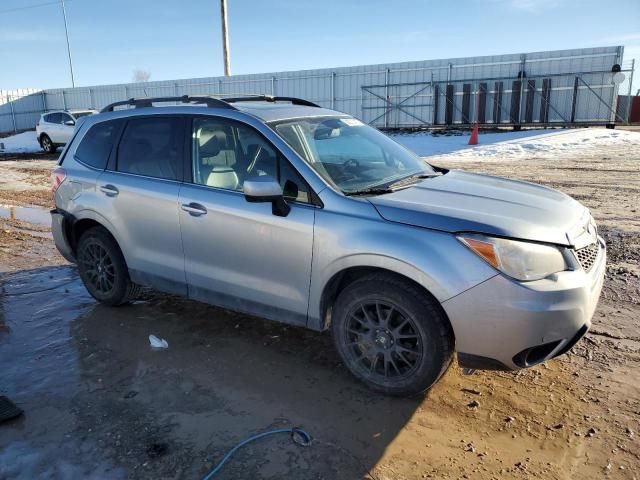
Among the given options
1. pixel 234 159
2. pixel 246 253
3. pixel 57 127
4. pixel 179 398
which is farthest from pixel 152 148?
pixel 57 127

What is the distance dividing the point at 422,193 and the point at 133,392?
2.41 metres

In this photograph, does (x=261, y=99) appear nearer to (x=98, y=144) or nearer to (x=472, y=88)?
(x=98, y=144)

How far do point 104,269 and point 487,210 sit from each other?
356cm

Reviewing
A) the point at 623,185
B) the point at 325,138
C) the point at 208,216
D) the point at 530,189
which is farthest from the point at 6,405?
the point at 623,185

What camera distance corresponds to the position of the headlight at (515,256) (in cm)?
297

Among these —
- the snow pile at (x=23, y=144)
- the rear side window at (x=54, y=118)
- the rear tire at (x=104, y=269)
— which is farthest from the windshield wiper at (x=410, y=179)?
the snow pile at (x=23, y=144)

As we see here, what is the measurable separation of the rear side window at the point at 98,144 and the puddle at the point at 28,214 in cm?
432

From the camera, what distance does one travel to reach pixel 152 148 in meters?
4.61

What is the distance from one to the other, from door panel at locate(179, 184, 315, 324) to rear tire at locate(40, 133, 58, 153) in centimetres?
2065

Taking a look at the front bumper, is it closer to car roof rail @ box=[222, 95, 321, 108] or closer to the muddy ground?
the muddy ground

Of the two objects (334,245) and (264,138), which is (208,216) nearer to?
(264,138)

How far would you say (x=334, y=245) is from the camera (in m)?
3.44

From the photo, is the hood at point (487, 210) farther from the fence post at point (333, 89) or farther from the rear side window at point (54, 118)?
the fence post at point (333, 89)

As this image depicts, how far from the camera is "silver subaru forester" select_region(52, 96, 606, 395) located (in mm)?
3039
